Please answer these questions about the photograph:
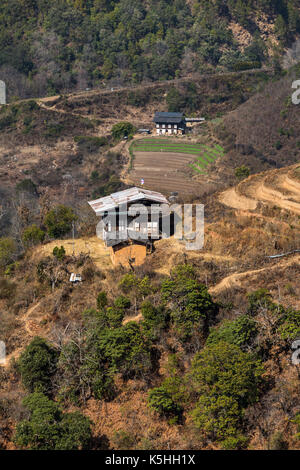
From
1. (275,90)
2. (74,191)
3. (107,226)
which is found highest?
(275,90)

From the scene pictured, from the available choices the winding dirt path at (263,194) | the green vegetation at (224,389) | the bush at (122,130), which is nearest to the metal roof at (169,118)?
the bush at (122,130)

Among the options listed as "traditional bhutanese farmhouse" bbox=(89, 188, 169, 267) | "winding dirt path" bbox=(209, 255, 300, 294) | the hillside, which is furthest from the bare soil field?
"winding dirt path" bbox=(209, 255, 300, 294)

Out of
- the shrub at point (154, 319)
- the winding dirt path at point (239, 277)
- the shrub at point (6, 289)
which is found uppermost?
the winding dirt path at point (239, 277)

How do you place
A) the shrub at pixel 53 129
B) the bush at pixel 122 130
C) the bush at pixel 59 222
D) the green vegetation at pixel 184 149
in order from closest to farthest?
the bush at pixel 59 222, the green vegetation at pixel 184 149, the bush at pixel 122 130, the shrub at pixel 53 129

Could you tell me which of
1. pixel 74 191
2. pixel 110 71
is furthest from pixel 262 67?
pixel 74 191

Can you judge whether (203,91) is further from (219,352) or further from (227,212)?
(219,352)

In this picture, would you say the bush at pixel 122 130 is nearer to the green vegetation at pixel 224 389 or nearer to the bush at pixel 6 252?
the bush at pixel 6 252

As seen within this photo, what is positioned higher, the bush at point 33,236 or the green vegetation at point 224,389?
the bush at point 33,236

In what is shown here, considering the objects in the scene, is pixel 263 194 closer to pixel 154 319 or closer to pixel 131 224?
pixel 131 224
